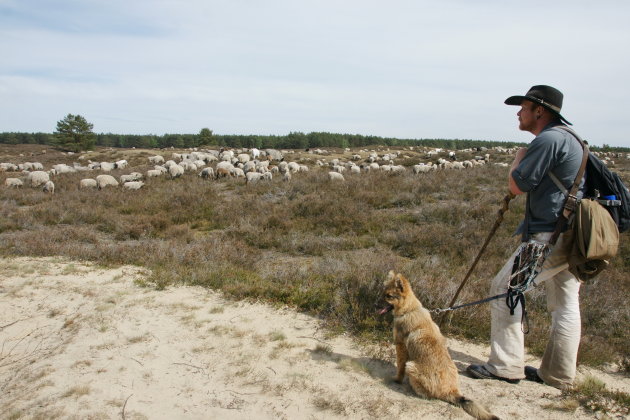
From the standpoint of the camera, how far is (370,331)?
4473 millimetres

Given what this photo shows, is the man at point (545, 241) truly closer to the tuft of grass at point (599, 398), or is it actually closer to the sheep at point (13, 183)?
the tuft of grass at point (599, 398)

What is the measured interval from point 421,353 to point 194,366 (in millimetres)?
2310

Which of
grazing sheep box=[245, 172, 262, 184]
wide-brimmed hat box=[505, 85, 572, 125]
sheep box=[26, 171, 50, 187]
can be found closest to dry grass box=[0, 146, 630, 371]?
grazing sheep box=[245, 172, 262, 184]

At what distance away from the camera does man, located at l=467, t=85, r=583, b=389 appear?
3.01m

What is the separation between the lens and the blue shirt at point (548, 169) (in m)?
2.97

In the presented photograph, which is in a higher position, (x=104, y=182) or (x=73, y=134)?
(x=73, y=134)

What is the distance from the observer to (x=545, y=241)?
3.14m

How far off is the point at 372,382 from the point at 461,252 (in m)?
4.69

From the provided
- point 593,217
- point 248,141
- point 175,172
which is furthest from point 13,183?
point 248,141

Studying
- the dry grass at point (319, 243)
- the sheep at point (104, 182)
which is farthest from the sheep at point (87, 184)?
the dry grass at point (319, 243)

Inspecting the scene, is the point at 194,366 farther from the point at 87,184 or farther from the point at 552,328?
the point at 87,184

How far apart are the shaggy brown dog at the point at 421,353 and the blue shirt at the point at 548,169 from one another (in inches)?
50.7

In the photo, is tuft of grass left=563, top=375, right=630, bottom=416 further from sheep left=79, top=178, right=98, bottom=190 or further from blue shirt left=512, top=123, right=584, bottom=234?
sheep left=79, top=178, right=98, bottom=190

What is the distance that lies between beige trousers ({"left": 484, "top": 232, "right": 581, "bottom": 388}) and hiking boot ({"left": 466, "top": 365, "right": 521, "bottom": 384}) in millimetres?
43
